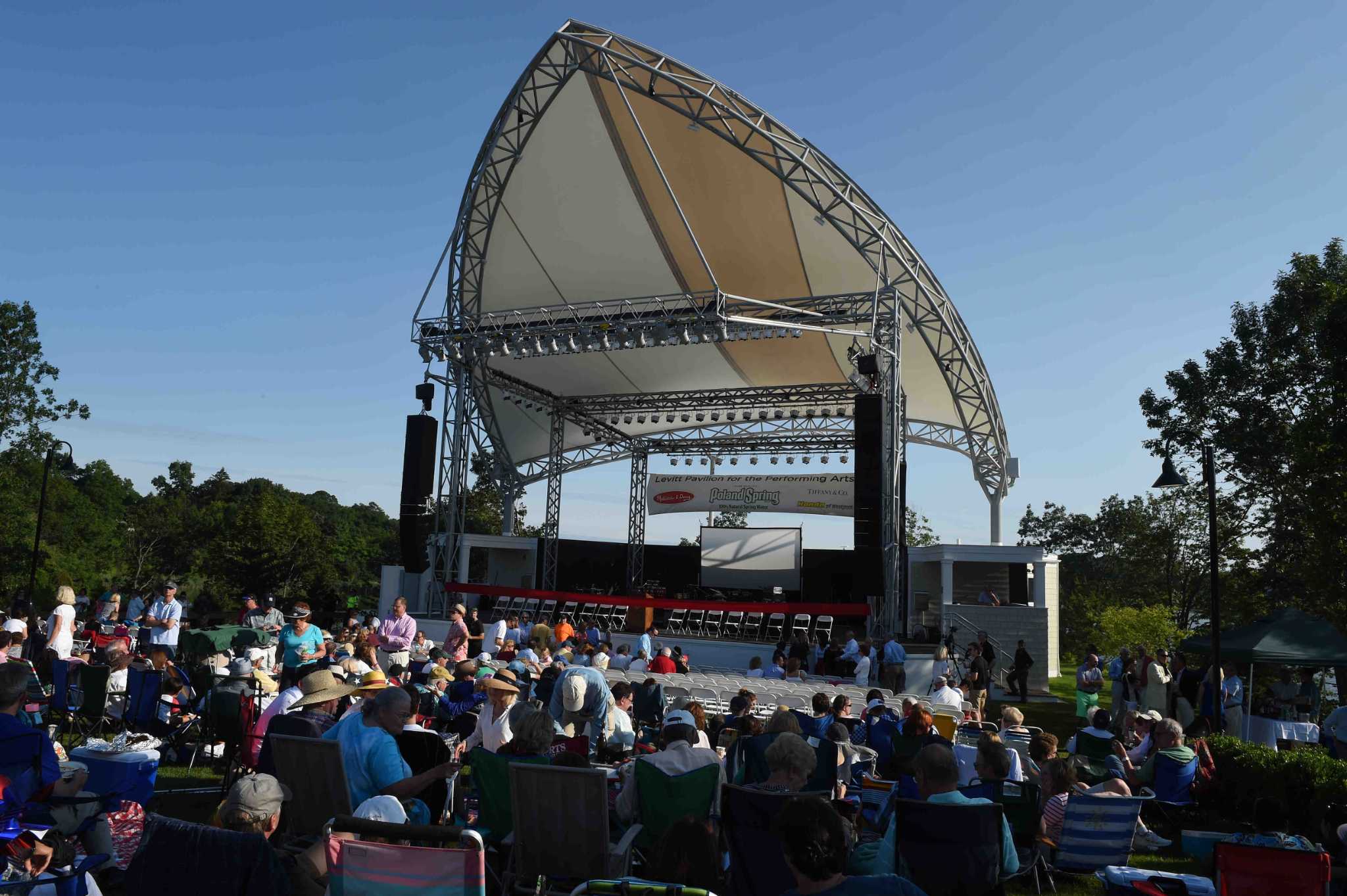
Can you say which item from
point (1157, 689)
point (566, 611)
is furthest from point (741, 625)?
point (1157, 689)

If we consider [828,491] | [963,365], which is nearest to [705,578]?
[828,491]

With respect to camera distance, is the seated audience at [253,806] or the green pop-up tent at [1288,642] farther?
the green pop-up tent at [1288,642]

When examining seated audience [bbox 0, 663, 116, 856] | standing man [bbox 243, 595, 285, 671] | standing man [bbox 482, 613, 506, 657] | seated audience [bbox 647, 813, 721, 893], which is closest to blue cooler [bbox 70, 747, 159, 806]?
seated audience [bbox 0, 663, 116, 856]

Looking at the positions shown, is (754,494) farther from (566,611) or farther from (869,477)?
(869,477)

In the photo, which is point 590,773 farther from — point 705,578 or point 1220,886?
point 705,578

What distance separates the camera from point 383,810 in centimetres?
322

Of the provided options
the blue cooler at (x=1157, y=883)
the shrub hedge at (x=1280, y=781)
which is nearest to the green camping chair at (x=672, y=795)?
the blue cooler at (x=1157, y=883)

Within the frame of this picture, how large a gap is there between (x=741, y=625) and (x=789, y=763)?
802 inches

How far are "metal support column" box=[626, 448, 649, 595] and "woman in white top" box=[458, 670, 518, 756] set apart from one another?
22509mm

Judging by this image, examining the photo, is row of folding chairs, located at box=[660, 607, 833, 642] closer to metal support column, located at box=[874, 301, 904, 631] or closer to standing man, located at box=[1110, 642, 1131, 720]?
metal support column, located at box=[874, 301, 904, 631]

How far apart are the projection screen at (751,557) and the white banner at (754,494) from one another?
66.0 inches

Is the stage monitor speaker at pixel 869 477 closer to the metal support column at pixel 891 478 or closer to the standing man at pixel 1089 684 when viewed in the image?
the metal support column at pixel 891 478

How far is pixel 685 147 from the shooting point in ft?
57.7

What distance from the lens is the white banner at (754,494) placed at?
88.2ft
